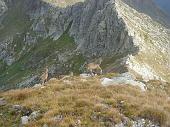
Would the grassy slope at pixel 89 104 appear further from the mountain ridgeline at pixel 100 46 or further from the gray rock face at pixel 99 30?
the gray rock face at pixel 99 30

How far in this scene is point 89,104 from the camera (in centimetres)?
2830

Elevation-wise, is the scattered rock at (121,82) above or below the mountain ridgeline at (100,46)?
above

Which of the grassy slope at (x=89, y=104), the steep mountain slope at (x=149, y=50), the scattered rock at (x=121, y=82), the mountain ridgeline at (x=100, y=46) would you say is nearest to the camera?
the grassy slope at (x=89, y=104)

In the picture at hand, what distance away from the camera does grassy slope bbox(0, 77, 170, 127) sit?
85.7 ft

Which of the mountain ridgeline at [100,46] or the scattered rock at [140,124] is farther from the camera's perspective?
the mountain ridgeline at [100,46]

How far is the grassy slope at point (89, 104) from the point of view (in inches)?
1028

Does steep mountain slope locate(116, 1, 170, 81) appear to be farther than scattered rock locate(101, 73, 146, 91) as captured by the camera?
Yes

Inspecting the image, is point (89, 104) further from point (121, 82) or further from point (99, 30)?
point (99, 30)

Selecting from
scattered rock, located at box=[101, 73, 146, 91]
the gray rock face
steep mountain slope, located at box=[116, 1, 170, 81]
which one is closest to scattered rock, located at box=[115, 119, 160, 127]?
scattered rock, located at box=[101, 73, 146, 91]

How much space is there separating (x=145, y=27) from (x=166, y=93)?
137 m

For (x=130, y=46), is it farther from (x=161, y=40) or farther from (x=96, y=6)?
(x=96, y=6)

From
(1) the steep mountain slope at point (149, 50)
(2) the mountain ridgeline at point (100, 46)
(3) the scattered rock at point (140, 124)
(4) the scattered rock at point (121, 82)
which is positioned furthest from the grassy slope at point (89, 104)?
(1) the steep mountain slope at point (149, 50)

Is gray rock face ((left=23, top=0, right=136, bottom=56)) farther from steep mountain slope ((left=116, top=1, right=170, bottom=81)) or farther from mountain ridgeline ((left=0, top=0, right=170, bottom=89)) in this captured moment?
steep mountain slope ((left=116, top=1, right=170, bottom=81))

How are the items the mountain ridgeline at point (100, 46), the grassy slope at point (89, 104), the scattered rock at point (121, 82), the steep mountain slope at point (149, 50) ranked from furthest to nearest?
the mountain ridgeline at point (100, 46) < the steep mountain slope at point (149, 50) < the scattered rock at point (121, 82) < the grassy slope at point (89, 104)
